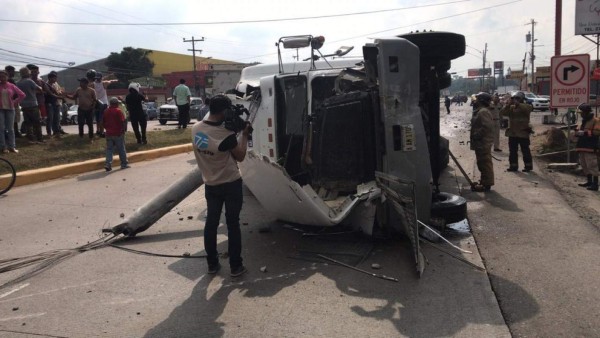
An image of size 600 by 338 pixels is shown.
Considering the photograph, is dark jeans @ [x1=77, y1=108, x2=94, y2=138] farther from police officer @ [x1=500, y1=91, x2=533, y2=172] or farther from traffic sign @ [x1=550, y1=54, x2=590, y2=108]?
traffic sign @ [x1=550, y1=54, x2=590, y2=108]

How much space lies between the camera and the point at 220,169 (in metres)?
4.87

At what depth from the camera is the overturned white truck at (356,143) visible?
525cm

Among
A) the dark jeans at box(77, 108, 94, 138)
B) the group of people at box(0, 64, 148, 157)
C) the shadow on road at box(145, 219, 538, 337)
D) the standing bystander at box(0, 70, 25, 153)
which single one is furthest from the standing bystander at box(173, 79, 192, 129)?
the shadow on road at box(145, 219, 538, 337)

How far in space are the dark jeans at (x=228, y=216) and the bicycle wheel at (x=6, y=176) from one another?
5.73 meters

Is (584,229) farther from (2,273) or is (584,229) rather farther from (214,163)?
(2,273)

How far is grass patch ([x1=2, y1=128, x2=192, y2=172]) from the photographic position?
10664 mm

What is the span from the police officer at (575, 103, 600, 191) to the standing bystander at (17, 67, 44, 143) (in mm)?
11733

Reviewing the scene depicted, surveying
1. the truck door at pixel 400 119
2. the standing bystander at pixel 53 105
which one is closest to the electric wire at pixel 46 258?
the truck door at pixel 400 119

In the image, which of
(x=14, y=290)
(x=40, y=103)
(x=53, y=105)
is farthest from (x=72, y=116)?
(x=14, y=290)

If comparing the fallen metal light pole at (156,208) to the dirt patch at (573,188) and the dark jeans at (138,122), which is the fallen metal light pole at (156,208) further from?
the dark jeans at (138,122)

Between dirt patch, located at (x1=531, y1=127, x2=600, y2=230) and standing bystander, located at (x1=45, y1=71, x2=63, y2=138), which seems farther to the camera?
standing bystander, located at (x1=45, y1=71, x2=63, y2=138)

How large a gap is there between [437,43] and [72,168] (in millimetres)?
8148

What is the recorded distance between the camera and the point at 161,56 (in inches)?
3484

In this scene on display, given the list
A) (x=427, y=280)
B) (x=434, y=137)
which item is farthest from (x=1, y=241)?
(x=434, y=137)
